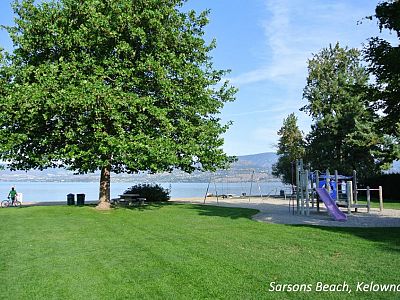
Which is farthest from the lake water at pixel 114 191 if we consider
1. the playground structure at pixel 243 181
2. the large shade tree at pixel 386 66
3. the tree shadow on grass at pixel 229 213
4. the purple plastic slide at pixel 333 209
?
the large shade tree at pixel 386 66

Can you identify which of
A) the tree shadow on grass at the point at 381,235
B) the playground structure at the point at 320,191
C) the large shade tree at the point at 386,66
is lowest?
the tree shadow on grass at the point at 381,235

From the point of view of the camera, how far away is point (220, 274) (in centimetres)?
710

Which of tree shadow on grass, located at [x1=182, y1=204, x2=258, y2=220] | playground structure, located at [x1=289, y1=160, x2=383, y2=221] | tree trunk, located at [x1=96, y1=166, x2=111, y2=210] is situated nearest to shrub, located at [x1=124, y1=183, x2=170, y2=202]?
tree trunk, located at [x1=96, y1=166, x2=111, y2=210]

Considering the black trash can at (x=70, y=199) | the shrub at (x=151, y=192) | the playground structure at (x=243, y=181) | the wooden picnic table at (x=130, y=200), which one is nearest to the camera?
the wooden picnic table at (x=130, y=200)

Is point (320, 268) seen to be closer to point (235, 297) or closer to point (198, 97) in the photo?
point (235, 297)

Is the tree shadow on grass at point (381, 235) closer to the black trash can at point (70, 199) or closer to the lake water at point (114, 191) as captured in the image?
the black trash can at point (70, 199)

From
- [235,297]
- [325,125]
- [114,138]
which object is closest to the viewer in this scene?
[235,297]

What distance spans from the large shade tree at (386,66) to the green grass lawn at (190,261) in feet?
12.6

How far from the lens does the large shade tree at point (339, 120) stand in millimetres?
35000

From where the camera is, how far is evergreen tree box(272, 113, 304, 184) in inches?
1647

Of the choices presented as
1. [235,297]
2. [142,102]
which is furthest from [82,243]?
[142,102]

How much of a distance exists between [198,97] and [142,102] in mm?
3507

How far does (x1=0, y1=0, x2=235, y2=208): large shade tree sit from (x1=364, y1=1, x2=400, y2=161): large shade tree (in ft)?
30.4

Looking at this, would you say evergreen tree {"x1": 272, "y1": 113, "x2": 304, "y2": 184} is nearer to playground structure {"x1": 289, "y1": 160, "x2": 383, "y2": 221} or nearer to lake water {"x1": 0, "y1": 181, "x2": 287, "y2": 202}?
lake water {"x1": 0, "y1": 181, "x2": 287, "y2": 202}
